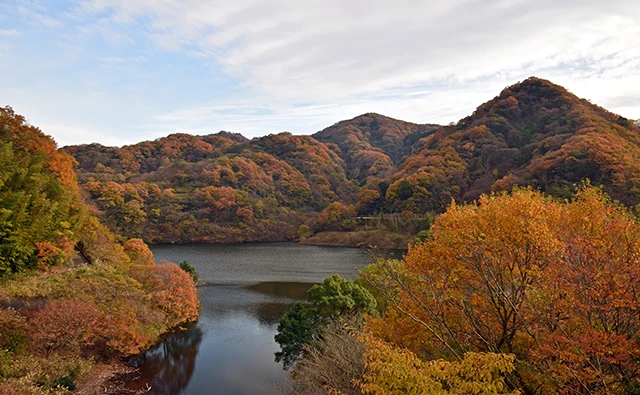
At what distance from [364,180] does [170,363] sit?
98323 mm

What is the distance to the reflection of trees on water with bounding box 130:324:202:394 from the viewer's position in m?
18.5

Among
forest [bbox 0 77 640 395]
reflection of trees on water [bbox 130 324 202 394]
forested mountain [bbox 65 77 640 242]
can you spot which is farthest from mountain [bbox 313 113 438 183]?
reflection of trees on water [bbox 130 324 202 394]

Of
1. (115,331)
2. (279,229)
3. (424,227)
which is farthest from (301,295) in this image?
(279,229)

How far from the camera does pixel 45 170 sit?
2455 cm

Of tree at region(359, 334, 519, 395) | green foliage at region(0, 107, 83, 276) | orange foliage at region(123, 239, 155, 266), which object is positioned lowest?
orange foliage at region(123, 239, 155, 266)

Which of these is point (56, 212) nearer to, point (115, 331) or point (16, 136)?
point (16, 136)

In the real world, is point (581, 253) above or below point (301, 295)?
above

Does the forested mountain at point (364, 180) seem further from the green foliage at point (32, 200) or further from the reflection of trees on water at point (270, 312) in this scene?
the green foliage at point (32, 200)

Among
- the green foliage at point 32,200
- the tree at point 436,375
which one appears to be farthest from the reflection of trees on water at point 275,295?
the tree at point 436,375

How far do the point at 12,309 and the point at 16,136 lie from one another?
12.7 metres

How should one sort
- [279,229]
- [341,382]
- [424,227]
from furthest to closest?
[279,229]
[424,227]
[341,382]

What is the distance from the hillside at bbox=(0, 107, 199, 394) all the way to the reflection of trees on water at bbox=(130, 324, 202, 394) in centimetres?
78

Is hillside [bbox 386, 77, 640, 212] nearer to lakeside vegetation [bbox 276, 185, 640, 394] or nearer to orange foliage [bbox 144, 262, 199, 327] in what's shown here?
lakeside vegetation [bbox 276, 185, 640, 394]

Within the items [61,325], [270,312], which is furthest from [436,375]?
[270,312]
